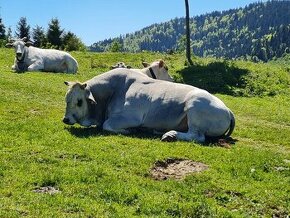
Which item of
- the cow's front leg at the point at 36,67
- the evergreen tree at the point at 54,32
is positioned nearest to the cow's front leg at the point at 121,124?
the cow's front leg at the point at 36,67

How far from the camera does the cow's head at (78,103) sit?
1455 centimetres

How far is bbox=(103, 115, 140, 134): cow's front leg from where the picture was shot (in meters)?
14.4

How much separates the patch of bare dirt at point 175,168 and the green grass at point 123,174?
20 cm

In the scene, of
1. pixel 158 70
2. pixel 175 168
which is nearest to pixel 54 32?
pixel 158 70

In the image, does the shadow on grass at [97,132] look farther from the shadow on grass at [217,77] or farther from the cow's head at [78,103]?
the shadow on grass at [217,77]

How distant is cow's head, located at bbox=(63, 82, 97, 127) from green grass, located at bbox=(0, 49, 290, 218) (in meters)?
0.29

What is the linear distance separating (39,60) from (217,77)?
35.1 ft

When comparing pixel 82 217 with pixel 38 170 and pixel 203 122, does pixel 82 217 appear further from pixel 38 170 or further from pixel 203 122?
pixel 203 122

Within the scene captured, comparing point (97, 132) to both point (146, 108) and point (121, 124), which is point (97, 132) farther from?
point (146, 108)

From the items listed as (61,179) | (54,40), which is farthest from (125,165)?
(54,40)

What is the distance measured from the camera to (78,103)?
14648 mm

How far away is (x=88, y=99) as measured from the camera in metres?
14.8

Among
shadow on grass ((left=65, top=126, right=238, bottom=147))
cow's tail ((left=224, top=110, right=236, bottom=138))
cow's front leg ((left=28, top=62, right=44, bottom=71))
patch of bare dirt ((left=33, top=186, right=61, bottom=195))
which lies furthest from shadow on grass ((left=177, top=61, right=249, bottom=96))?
A: patch of bare dirt ((left=33, top=186, right=61, bottom=195))

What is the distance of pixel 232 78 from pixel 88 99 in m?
18.2
